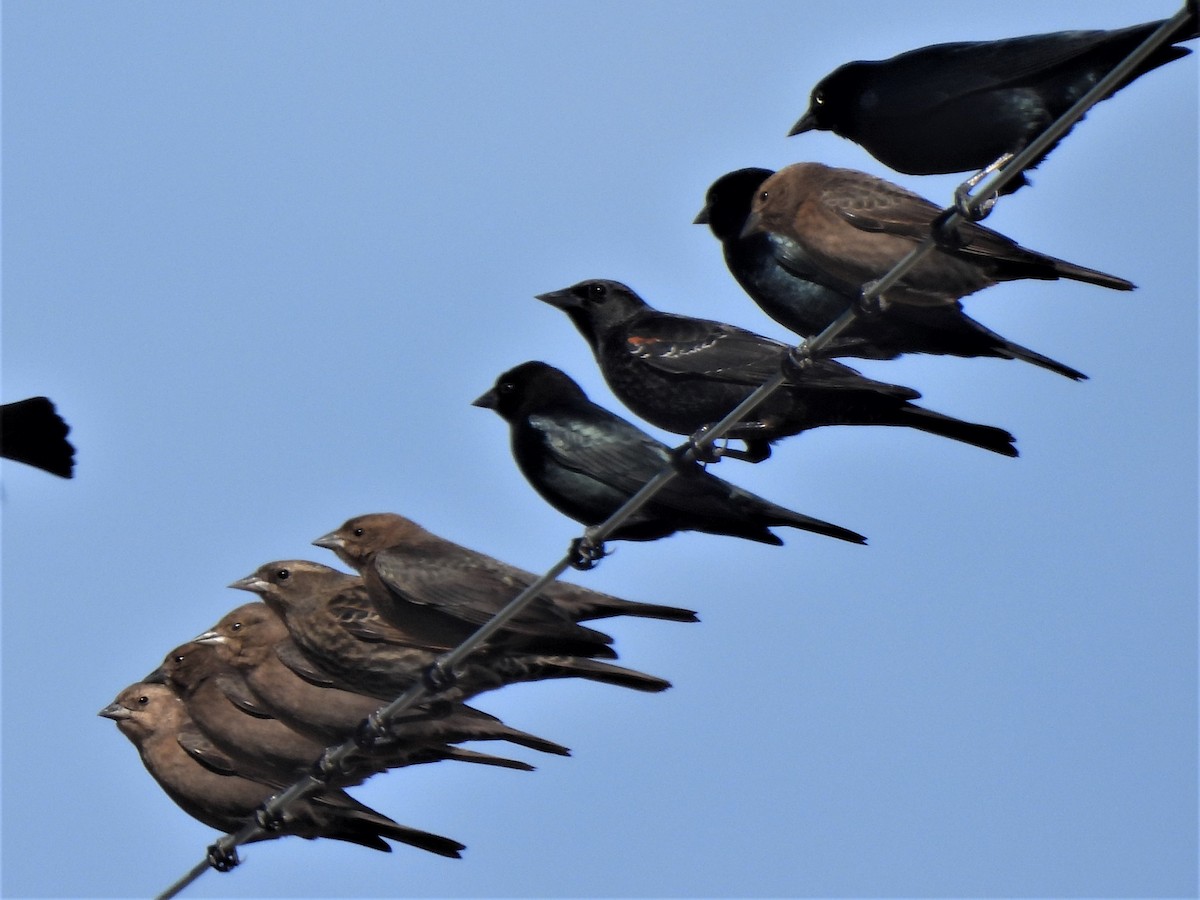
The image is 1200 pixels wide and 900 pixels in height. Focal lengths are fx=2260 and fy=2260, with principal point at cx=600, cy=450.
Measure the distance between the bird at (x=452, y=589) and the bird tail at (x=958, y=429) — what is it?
1.25 meters

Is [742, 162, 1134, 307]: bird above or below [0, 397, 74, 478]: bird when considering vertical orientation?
above

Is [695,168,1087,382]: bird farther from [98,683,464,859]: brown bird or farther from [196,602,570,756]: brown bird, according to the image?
[98,683,464,859]: brown bird

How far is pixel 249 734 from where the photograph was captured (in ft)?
37.5

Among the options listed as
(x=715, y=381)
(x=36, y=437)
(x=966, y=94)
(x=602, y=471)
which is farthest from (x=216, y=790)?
(x=966, y=94)

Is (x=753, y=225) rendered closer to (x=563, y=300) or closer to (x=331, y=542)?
(x=563, y=300)

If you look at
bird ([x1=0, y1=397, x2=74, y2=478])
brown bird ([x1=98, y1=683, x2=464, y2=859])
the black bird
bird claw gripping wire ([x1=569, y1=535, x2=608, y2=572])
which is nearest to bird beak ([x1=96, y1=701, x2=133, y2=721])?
brown bird ([x1=98, y1=683, x2=464, y2=859])

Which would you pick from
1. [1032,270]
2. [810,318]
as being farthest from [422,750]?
[1032,270]

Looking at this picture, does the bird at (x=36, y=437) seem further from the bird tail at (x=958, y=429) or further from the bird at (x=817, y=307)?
the bird tail at (x=958, y=429)

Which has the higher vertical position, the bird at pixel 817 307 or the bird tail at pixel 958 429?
the bird at pixel 817 307

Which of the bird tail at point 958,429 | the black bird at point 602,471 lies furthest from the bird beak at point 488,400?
the bird tail at point 958,429

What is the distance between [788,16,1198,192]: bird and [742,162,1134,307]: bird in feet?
0.68

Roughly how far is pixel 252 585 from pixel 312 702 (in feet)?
2.49

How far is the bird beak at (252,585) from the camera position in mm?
11367

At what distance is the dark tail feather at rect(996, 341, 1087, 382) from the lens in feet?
29.2
